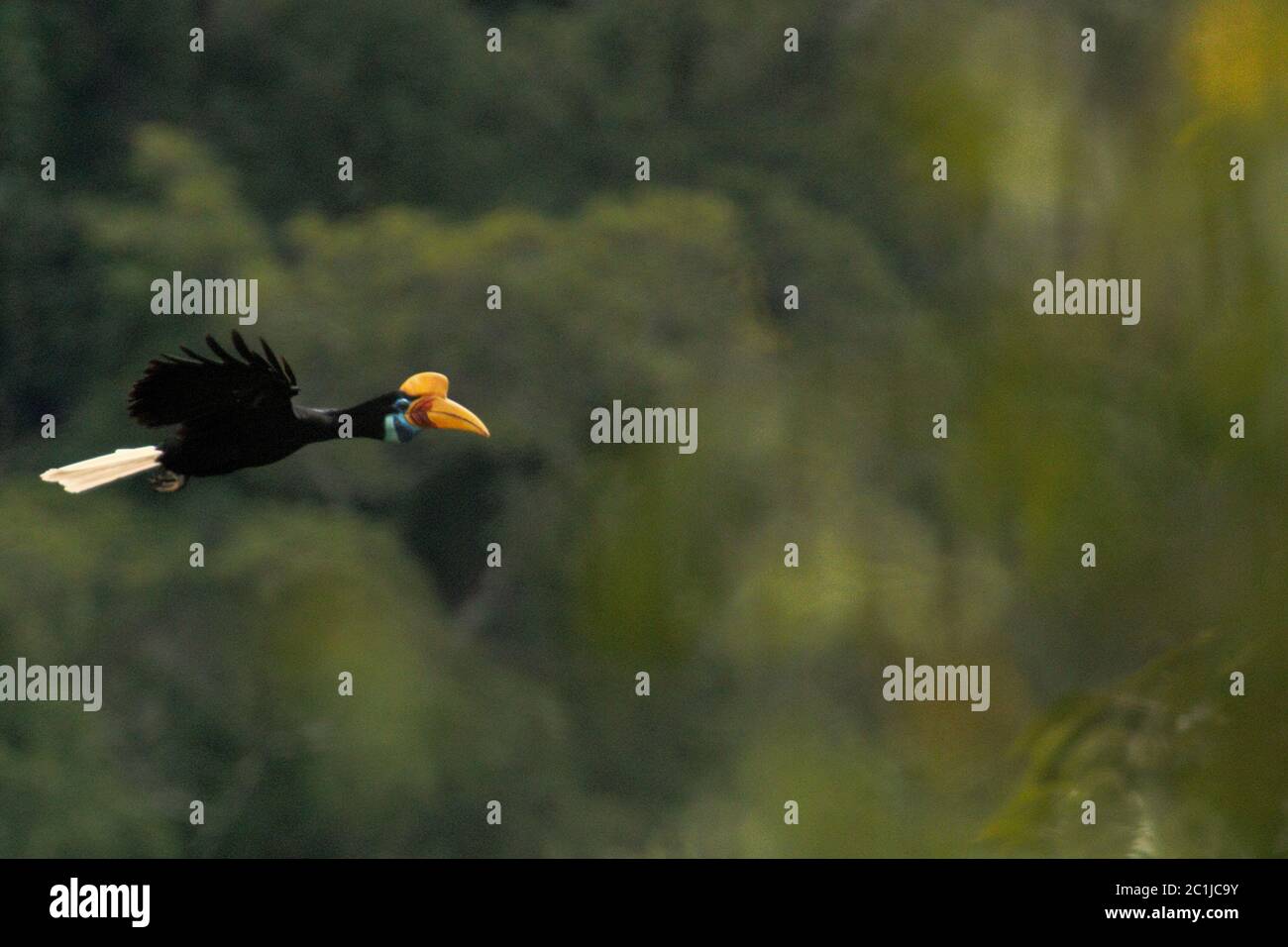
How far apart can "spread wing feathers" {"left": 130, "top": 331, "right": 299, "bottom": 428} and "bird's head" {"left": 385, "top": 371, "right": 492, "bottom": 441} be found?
387 millimetres

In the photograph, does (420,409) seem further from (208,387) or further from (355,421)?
(208,387)

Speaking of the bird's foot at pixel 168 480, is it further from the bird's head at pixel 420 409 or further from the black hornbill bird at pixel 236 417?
the bird's head at pixel 420 409

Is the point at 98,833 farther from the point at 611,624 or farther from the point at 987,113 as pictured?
the point at 987,113

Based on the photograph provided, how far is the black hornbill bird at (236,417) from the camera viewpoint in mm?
5453

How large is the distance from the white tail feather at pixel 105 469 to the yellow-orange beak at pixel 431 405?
67 centimetres

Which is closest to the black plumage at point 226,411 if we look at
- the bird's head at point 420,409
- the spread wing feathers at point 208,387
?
the spread wing feathers at point 208,387

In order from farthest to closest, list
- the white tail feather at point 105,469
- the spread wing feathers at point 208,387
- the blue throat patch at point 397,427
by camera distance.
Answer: the blue throat patch at point 397,427 → the white tail feather at point 105,469 → the spread wing feathers at point 208,387

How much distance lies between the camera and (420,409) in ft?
19.3

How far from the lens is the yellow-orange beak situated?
5867mm

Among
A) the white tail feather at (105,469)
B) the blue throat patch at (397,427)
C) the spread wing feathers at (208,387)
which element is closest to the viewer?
the spread wing feathers at (208,387)

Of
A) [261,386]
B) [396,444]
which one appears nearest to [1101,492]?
[396,444]

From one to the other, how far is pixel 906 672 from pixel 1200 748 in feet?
3.07

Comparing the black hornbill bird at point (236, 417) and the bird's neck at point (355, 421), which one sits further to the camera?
the bird's neck at point (355, 421)

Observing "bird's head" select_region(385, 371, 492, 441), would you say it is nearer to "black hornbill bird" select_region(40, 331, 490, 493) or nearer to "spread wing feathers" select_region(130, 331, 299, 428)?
"black hornbill bird" select_region(40, 331, 490, 493)
